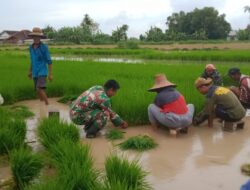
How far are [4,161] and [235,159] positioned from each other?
2.46 meters

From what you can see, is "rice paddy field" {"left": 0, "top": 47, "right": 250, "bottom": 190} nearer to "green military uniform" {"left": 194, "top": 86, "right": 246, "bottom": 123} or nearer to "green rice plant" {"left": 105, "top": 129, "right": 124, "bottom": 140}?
"green rice plant" {"left": 105, "top": 129, "right": 124, "bottom": 140}

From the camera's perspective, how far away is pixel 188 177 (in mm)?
3494

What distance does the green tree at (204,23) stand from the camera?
58531mm

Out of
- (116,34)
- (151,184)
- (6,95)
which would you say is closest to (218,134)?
(151,184)

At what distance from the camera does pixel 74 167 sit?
2.88 m

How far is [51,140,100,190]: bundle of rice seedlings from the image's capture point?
2748 millimetres

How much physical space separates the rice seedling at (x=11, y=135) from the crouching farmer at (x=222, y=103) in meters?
2.54

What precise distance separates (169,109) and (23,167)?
2297 millimetres

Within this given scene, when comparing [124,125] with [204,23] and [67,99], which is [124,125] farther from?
[204,23]

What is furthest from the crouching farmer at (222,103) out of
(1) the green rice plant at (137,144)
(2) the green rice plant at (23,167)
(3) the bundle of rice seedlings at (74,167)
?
(2) the green rice plant at (23,167)

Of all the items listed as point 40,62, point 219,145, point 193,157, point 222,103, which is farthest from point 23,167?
point 40,62

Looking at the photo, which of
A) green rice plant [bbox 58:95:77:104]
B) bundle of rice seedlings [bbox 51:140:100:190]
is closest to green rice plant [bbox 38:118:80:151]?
bundle of rice seedlings [bbox 51:140:100:190]

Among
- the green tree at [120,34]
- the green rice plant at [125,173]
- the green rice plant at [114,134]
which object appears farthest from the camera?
the green tree at [120,34]

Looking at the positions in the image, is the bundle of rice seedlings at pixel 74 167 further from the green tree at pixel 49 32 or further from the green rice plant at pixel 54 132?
the green tree at pixel 49 32
